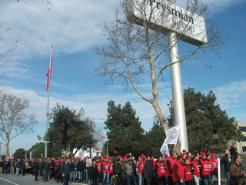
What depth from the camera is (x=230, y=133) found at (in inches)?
2067

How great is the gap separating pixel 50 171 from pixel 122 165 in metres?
11.7

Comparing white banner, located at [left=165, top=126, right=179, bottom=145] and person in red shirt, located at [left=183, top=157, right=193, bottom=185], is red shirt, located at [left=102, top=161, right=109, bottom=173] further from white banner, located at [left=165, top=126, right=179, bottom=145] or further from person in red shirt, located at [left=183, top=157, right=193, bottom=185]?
person in red shirt, located at [left=183, top=157, right=193, bottom=185]

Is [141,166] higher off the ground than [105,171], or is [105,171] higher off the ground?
[141,166]

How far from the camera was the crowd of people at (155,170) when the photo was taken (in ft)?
53.5

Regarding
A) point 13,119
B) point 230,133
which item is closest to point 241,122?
point 230,133

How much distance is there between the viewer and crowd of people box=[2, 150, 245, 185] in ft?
53.5

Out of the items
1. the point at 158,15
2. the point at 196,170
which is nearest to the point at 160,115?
the point at 196,170

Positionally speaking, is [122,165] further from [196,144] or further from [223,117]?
[223,117]

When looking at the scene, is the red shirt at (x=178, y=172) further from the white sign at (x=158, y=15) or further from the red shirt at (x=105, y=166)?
the white sign at (x=158, y=15)

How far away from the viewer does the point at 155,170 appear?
18938 millimetres

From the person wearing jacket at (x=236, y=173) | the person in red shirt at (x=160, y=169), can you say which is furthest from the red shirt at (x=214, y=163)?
the person wearing jacket at (x=236, y=173)

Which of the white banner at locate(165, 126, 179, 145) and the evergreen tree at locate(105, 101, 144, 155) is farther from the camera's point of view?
the evergreen tree at locate(105, 101, 144, 155)

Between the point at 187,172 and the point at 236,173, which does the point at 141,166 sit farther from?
the point at 236,173

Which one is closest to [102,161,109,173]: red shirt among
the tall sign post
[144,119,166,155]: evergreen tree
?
the tall sign post
